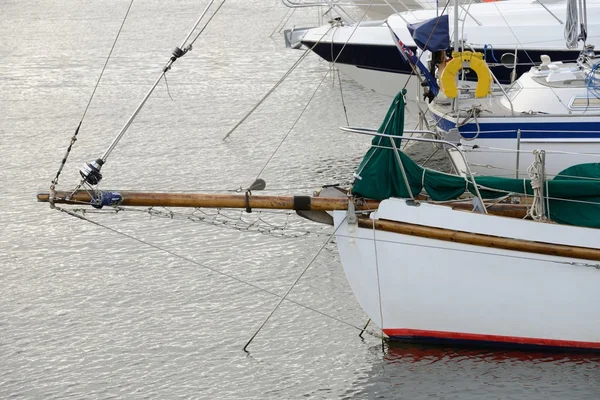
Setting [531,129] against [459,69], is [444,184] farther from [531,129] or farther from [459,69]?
[459,69]

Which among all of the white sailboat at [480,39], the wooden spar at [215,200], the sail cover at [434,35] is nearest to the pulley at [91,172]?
the wooden spar at [215,200]

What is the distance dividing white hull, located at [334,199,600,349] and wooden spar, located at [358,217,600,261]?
0.20 ft

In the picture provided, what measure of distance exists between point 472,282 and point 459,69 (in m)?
5.13

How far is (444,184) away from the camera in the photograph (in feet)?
37.3

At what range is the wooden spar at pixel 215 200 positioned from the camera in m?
11.0

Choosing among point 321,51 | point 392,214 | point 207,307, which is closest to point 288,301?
point 207,307

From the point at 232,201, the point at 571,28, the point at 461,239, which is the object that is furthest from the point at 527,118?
the point at 232,201

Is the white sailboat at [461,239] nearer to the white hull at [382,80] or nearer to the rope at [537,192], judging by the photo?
the rope at [537,192]

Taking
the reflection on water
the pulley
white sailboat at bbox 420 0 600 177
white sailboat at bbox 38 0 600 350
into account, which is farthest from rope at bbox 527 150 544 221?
the pulley

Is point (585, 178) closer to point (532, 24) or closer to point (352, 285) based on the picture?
point (352, 285)

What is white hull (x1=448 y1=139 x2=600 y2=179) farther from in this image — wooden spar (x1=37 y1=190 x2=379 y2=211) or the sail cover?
wooden spar (x1=37 y1=190 x2=379 y2=211)

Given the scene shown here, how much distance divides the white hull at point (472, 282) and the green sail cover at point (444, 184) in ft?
0.82

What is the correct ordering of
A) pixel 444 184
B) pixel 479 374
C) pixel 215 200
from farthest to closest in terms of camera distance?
pixel 479 374, pixel 444 184, pixel 215 200

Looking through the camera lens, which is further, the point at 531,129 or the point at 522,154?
the point at 522,154
